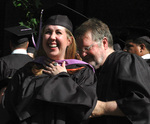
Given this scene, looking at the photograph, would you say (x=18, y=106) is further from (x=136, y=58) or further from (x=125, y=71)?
(x=136, y=58)

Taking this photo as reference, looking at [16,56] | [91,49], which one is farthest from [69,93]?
[16,56]

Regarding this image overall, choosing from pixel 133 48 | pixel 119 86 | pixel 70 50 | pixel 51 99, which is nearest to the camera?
pixel 51 99

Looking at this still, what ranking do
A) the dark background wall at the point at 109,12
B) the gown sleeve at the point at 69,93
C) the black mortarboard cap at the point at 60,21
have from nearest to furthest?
the gown sleeve at the point at 69,93 < the black mortarboard cap at the point at 60,21 < the dark background wall at the point at 109,12

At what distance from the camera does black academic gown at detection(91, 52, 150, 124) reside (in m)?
2.10

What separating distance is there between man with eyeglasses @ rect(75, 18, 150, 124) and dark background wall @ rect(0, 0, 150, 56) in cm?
594

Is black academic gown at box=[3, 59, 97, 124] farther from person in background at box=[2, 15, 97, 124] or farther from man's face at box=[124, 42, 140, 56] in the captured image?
man's face at box=[124, 42, 140, 56]

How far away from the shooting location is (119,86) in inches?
88.1

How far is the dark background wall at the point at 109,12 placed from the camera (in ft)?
27.8

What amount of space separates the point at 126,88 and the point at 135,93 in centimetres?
10

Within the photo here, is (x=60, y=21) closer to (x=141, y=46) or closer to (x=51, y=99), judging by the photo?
(x=51, y=99)

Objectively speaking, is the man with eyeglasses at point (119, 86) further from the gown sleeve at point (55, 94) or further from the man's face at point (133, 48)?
the man's face at point (133, 48)

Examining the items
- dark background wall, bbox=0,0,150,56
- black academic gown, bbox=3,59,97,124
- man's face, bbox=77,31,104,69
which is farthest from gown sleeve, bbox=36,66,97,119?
dark background wall, bbox=0,0,150,56

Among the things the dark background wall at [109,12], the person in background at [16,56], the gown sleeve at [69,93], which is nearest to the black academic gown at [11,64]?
the person in background at [16,56]

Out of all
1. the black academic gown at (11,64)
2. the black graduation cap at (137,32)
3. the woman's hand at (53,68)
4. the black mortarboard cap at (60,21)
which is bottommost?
the black academic gown at (11,64)
